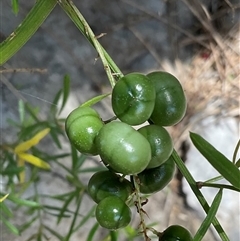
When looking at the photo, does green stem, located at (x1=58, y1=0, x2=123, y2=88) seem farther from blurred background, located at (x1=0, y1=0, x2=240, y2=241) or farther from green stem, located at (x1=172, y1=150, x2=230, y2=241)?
blurred background, located at (x1=0, y1=0, x2=240, y2=241)

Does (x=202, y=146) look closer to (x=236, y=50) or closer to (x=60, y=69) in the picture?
(x=60, y=69)

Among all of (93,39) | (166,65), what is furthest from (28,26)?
(166,65)

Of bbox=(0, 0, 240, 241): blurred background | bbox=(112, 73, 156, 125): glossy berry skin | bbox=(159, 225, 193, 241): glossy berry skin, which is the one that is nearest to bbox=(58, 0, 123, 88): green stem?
bbox=(112, 73, 156, 125): glossy berry skin

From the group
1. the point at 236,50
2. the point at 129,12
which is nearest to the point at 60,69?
the point at 129,12

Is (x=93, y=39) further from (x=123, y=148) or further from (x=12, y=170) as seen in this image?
(x=12, y=170)

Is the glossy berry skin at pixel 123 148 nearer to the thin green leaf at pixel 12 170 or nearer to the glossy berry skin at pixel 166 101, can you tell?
the glossy berry skin at pixel 166 101

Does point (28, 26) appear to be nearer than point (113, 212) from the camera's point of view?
No
